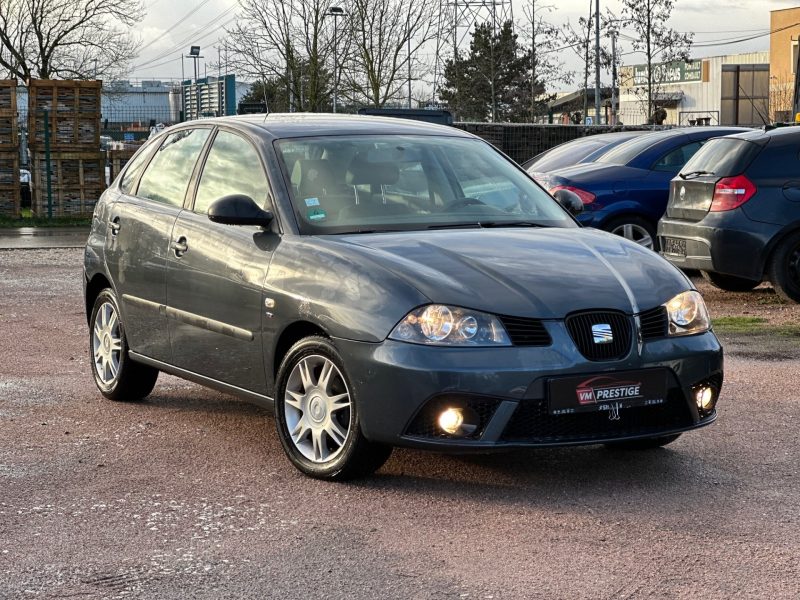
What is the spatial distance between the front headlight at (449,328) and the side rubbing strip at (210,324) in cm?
106

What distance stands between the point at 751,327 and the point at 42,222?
16961 mm

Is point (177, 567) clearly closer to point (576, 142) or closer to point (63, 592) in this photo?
point (63, 592)

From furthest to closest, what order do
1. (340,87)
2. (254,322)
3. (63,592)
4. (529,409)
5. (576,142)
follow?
1. (340,87)
2. (576,142)
3. (254,322)
4. (529,409)
5. (63,592)

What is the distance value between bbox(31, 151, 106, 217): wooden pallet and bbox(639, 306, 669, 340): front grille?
20.8 metres

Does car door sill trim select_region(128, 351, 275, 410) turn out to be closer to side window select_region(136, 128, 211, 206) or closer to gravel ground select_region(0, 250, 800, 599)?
gravel ground select_region(0, 250, 800, 599)

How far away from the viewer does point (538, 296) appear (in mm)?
5297

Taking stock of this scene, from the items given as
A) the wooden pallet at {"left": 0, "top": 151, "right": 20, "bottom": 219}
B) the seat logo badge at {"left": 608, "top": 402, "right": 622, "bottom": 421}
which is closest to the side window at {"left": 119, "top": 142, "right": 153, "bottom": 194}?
the seat logo badge at {"left": 608, "top": 402, "right": 622, "bottom": 421}

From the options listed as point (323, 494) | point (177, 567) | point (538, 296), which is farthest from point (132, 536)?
point (538, 296)

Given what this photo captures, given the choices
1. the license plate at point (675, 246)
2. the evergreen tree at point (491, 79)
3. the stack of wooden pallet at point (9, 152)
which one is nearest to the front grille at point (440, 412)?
the license plate at point (675, 246)

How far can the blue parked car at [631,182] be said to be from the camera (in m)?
13.7

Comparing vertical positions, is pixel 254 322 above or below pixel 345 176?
below

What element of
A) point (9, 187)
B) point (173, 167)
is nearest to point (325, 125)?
point (173, 167)

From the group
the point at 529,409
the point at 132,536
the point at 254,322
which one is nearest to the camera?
the point at 132,536

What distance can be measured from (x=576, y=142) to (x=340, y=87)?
31081 millimetres
